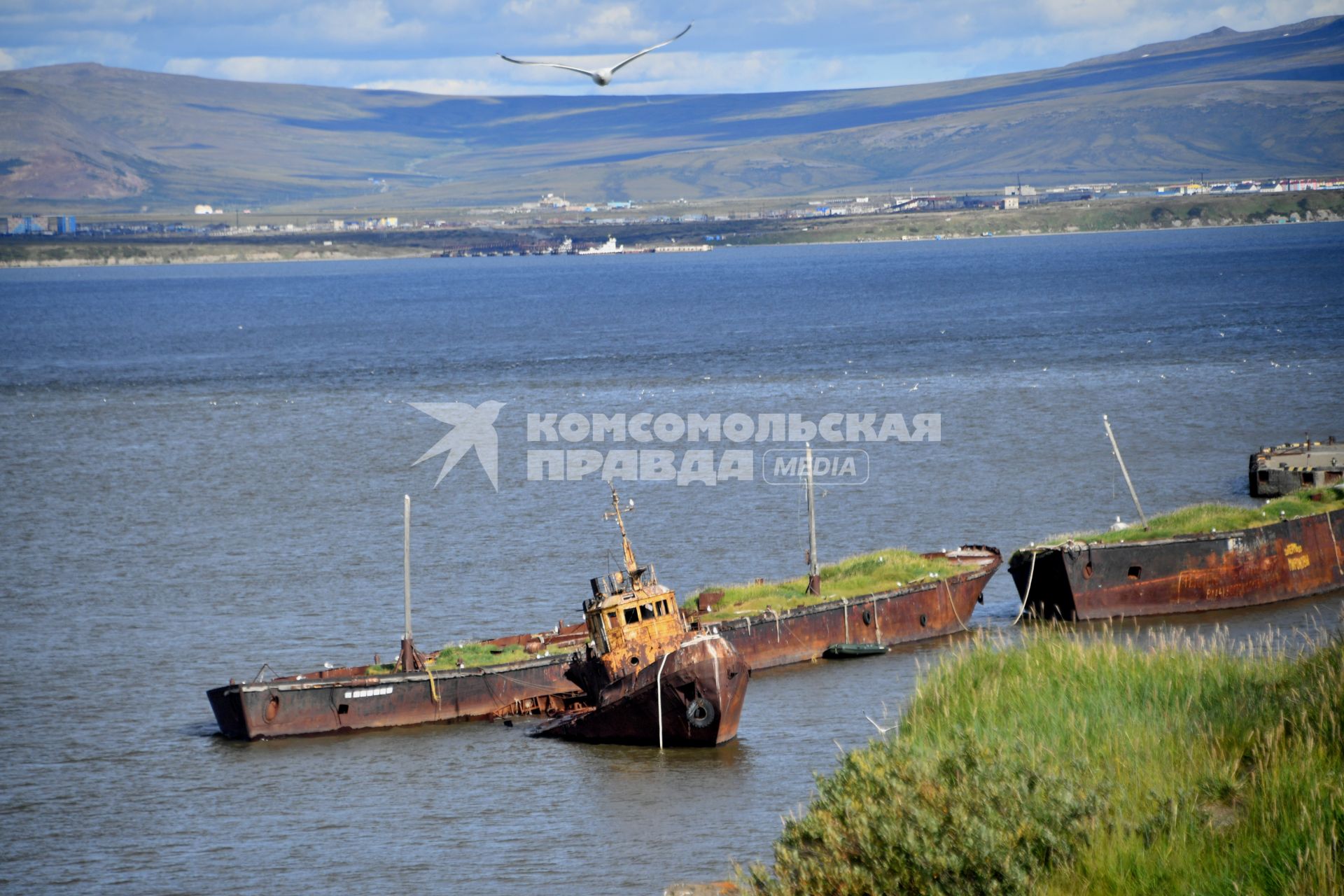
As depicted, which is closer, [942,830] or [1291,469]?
[942,830]

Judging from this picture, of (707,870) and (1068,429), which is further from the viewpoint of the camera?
(1068,429)

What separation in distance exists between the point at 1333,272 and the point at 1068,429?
390ft

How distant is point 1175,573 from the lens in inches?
1676

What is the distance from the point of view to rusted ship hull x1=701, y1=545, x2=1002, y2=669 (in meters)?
38.8

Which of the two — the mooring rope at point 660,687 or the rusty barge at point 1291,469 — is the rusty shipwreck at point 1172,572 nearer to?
the rusty barge at point 1291,469

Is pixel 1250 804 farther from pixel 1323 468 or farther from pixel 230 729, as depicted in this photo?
pixel 1323 468

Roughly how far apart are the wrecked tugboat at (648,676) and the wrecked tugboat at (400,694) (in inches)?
36.9

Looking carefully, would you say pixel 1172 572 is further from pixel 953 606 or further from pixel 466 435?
pixel 466 435

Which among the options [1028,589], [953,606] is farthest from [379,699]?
[1028,589]

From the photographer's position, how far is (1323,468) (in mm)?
55219

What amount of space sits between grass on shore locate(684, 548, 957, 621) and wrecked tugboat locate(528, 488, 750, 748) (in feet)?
12.6

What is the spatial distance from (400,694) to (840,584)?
12.9m

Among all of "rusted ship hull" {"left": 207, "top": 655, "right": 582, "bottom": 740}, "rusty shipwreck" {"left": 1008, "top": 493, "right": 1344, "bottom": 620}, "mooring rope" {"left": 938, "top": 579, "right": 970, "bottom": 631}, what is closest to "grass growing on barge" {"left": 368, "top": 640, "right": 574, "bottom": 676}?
"rusted ship hull" {"left": 207, "top": 655, "right": 582, "bottom": 740}

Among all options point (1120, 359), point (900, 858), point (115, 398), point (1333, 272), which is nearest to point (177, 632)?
point (900, 858)
